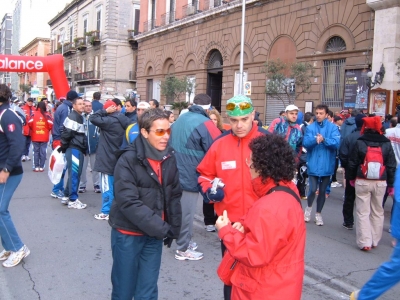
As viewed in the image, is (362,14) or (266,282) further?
(362,14)

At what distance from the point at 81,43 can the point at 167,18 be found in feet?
71.0

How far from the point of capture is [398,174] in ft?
11.2

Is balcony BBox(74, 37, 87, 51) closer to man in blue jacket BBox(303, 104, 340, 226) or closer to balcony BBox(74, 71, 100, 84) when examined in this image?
balcony BBox(74, 71, 100, 84)

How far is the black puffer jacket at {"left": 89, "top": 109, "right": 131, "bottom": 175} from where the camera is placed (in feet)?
23.2

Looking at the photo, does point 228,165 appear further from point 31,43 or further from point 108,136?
point 31,43

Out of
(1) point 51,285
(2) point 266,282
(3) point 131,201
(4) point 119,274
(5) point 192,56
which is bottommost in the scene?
(1) point 51,285

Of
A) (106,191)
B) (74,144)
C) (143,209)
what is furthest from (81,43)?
(143,209)

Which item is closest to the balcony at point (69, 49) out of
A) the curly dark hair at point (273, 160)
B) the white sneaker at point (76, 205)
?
the white sneaker at point (76, 205)

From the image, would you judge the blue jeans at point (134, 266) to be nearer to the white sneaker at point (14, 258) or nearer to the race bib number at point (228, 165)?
the race bib number at point (228, 165)

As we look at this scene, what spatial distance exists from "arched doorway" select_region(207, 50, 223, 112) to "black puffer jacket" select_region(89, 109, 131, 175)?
816 inches

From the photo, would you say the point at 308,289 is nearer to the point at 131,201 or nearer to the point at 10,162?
the point at 131,201

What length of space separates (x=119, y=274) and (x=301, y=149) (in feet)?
18.4

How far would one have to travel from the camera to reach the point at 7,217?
481 centimetres

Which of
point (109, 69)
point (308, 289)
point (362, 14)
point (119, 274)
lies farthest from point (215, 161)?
point (109, 69)
